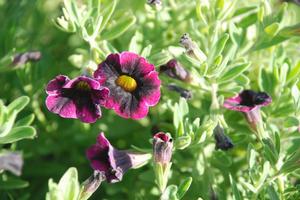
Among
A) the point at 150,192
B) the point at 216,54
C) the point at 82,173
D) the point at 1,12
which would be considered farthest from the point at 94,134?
the point at 1,12

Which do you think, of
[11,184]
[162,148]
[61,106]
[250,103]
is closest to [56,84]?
[61,106]

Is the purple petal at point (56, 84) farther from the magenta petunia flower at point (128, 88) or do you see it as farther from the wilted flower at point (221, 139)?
the wilted flower at point (221, 139)

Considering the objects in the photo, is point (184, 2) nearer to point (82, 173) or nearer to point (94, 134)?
point (94, 134)

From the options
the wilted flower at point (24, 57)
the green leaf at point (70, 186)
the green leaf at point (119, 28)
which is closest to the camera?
the green leaf at point (70, 186)

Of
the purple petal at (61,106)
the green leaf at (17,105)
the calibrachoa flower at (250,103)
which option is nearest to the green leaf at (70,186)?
Answer: the purple petal at (61,106)

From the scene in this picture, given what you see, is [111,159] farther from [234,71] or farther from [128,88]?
[234,71]

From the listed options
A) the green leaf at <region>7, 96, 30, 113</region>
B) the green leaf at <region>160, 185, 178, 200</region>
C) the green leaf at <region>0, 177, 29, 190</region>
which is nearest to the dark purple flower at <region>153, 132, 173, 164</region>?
the green leaf at <region>160, 185, 178, 200</region>
